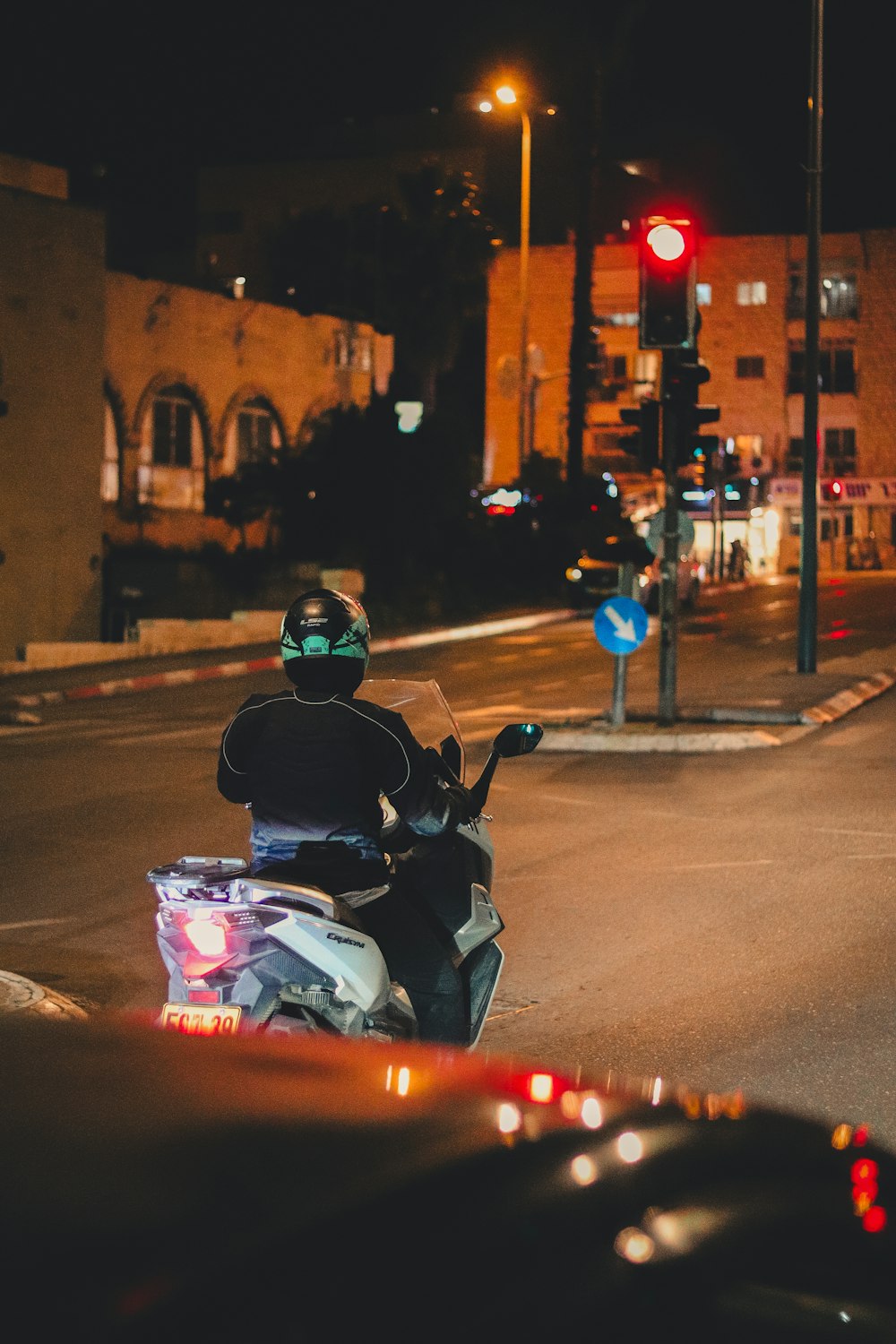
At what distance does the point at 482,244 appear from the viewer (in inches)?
1907

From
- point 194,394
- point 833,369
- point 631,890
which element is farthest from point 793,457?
point 631,890

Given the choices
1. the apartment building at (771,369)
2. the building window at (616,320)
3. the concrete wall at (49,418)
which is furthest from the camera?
the building window at (616,320)

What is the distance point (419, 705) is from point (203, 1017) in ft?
5.75

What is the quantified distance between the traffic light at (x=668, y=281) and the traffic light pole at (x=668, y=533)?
62cm

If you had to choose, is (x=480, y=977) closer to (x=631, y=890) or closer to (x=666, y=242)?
(x=631, y=890)

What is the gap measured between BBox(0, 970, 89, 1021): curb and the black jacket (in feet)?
7.17

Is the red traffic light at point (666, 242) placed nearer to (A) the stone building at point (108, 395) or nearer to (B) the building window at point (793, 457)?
(A) the stone building at point (108, 395)

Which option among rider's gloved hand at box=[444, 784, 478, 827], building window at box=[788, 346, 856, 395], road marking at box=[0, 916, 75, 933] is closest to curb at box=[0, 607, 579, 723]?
road marking at box=[0, 916, 75, 933]

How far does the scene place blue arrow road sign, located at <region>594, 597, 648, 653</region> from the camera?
1611cm

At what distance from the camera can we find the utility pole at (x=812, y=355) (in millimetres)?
21422

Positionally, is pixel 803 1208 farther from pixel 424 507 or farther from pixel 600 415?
pixel 600 415

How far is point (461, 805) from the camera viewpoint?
4.98 meters

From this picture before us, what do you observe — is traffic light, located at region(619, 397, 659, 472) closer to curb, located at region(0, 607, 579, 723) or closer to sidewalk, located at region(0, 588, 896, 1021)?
sidewalk, located at region(0, 588, 896, 1021)

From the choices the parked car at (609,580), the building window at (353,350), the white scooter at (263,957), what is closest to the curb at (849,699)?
the white scooter at (263,957)
